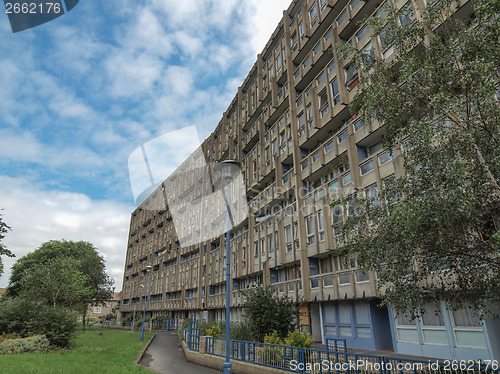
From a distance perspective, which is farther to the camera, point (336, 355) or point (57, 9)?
point (336, 355)

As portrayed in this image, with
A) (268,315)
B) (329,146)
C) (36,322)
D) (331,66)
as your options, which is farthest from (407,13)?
(36,322)

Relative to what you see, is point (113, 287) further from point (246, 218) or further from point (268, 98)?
point (268, 98)

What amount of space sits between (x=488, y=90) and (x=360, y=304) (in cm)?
1399

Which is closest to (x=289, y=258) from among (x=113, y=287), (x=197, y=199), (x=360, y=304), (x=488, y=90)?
(x=360, y=304)

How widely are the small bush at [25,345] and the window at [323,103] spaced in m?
22.3

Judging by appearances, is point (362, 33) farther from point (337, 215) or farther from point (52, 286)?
point (52, 286)

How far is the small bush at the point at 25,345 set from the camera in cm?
1661

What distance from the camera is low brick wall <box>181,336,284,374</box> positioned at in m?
12.6

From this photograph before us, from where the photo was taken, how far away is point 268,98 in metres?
33.9

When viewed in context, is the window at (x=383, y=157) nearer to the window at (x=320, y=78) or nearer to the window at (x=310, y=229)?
the window at (x=310, y=229)

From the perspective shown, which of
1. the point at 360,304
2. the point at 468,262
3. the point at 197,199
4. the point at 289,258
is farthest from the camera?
the point at 197,199

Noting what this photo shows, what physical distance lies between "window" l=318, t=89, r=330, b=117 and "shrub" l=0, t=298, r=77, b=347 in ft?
71.4

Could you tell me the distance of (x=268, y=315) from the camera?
16891 mm

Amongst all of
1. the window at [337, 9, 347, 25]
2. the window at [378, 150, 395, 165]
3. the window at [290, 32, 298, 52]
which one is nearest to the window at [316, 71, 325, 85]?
the window at [337, 9, 347, 25]
